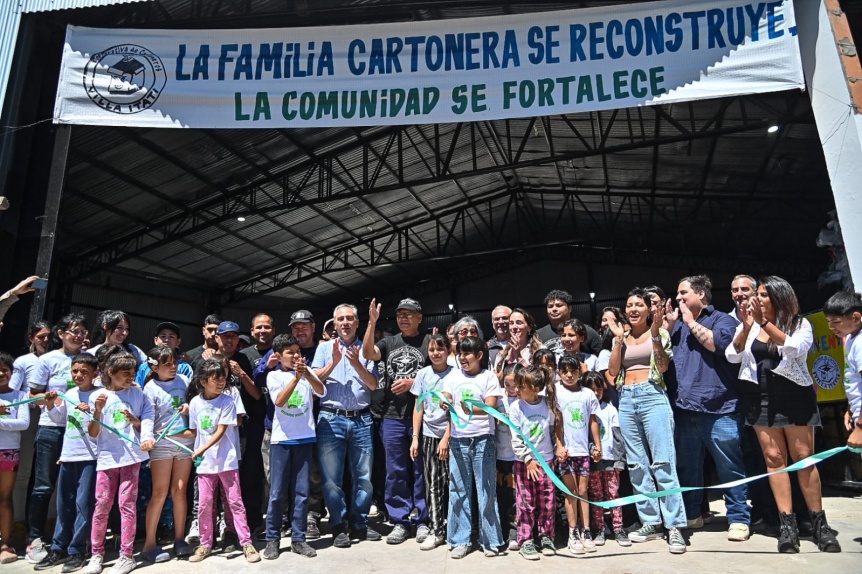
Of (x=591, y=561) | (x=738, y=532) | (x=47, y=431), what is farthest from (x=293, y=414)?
(x=738, y=532)

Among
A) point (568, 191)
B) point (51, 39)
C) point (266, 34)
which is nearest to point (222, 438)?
point (266, 34)

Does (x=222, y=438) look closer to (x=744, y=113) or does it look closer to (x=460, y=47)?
(x=460, y=47)

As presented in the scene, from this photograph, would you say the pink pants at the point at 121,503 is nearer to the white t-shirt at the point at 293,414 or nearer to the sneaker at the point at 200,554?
the sneaker at the point at 200,554

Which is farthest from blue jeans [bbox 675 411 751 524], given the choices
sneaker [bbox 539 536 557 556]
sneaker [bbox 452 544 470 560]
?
sneaker [bbox 452 544 470 560]

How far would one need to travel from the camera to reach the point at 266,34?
220 inches

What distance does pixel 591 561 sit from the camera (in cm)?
361

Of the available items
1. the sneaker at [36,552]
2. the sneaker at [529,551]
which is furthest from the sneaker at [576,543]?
the sneaker at [36,552]

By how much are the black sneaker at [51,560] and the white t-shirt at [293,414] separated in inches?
62.3

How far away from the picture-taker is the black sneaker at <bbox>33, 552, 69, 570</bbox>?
386 centimetres

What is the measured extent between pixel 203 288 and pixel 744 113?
16598 millimetres

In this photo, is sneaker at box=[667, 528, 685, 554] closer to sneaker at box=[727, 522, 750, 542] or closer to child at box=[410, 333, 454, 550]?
sneaker at box=[727, 522, 750, 542]

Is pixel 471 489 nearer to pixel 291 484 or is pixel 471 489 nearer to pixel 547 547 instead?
pixel 547 547

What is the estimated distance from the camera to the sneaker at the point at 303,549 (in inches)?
154

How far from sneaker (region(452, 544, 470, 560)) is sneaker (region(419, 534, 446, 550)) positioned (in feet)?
0.68
